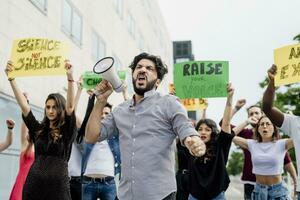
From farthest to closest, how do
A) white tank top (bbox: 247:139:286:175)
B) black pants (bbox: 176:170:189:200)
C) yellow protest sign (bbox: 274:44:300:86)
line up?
1. black pants (bbox: 176:170:189:200)
2. white tank top (bbox: 247:139:286:175)
3. yellow protest sign (bbox: 274:44:300:86)

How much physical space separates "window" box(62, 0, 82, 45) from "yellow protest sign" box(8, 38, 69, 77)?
5.61 metres

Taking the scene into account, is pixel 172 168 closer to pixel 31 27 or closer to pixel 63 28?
pixel 31 27

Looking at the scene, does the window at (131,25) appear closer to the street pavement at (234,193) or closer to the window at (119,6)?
the window at (119,6)

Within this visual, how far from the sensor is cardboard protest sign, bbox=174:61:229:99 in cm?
559

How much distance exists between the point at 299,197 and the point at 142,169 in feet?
5.43

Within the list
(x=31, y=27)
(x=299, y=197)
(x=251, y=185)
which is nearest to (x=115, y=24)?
(x=31, y=27)

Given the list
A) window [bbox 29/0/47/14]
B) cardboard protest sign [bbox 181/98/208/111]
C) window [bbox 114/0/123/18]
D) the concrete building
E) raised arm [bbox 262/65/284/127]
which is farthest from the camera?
window [bbox 114/0/123/18]

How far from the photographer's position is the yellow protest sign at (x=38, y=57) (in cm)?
526

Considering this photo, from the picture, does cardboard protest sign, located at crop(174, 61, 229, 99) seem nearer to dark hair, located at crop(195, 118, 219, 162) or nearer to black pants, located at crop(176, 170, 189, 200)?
dark hair, located at crop(195, 118, 219, 162)

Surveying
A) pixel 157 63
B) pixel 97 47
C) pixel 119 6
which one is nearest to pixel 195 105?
pixel 157 63

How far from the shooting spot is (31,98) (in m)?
8.75

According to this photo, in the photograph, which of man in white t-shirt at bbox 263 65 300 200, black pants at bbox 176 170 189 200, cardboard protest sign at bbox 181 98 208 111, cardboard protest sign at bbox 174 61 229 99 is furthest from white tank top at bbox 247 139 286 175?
cardboard protest sign at bbox 181 98 208 111

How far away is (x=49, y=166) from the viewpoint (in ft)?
13.0

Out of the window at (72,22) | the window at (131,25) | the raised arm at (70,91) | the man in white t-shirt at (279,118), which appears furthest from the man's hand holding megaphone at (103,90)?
the window at (131,25)
